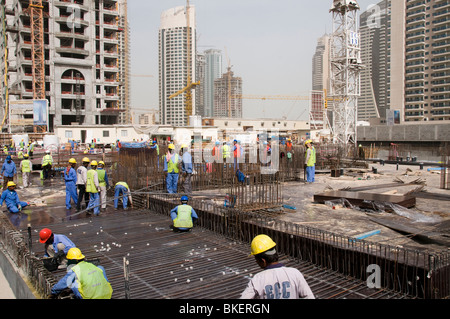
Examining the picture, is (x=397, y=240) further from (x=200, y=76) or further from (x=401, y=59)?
(x=200, y=76)

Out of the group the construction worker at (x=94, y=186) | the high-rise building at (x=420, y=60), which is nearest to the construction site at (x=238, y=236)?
the construction worker at (x=94, y=186)

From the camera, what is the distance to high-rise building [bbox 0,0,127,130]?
1978 inches

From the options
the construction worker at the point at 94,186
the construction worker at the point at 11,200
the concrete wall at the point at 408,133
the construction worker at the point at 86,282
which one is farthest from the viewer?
the concrete wall at the point at 408,133

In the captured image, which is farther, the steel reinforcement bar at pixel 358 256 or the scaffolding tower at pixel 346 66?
the scaffolding tower at pixel 346 66

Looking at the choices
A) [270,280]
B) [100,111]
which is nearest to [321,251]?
[270,280]

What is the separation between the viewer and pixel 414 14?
246ft

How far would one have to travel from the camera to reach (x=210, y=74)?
525 ft

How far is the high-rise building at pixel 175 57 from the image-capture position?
367 feet

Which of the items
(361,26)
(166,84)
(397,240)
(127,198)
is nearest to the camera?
(397,240)

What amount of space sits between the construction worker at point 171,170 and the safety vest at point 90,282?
23.6ft

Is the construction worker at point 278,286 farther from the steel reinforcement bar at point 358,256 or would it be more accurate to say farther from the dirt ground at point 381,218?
the dirt ground at point 381,218

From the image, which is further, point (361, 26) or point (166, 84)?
point (361, 26)

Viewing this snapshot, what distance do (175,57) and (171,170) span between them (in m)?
111

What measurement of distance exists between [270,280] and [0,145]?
126 ft
